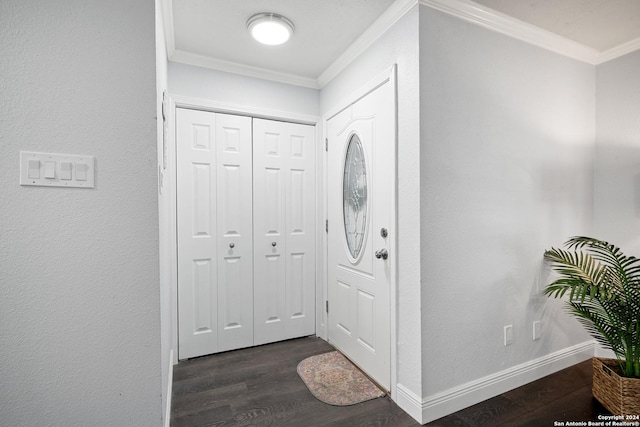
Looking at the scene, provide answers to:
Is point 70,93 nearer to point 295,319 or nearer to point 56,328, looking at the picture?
point 56,328

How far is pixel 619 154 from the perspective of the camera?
2.35 metres

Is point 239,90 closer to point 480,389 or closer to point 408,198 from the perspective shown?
point 408,198

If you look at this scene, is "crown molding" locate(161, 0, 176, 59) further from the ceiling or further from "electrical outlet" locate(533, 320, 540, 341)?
"electrical outlet" locate(533, 320, 540, 341)

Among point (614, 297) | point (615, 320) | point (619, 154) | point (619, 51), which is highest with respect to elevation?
point (619, 51)

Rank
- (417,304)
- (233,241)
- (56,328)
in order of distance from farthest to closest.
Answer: (233,241) → (417,304) → (56,328)

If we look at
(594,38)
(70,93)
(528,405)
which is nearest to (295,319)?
(528,405)

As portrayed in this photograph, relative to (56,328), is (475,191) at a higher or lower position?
higher

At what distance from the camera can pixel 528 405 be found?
188 cm

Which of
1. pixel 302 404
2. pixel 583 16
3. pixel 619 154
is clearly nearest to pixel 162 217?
pixel 302 404

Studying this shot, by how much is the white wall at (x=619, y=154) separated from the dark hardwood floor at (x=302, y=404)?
109 centimetres

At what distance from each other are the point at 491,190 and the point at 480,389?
1248mm

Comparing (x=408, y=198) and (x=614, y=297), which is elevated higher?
(x=408, y=198)

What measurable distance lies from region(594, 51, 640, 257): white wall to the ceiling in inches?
8.9

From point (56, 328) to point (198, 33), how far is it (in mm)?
1955
